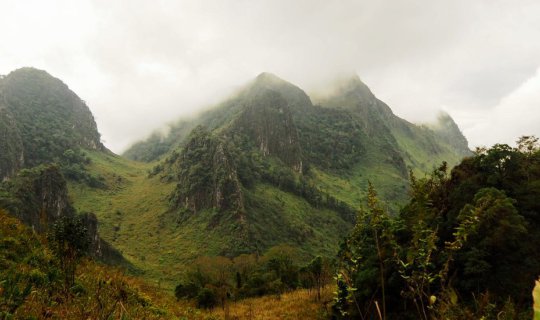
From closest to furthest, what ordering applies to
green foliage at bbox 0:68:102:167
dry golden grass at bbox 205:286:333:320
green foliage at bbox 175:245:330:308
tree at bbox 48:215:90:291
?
tree at bbox 48:215:90:291, dry golden grass at bbox 205:286:333:320, green foliage at bbox 175:245:330:308, green foliage at bbox 0:68:102:167

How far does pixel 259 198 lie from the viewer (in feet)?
466

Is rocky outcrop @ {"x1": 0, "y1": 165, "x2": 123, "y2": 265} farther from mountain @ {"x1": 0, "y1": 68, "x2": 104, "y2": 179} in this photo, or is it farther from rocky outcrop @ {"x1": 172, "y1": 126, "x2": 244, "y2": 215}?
rocky outcrop @ {"x1": 172, "y1": 126, "x2": 244, "y2": 215}

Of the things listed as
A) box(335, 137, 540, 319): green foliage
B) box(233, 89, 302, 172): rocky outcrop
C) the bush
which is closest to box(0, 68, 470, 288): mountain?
box(233, 89, 302, 172): rocky outcrop

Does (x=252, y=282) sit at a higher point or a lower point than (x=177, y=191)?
lower

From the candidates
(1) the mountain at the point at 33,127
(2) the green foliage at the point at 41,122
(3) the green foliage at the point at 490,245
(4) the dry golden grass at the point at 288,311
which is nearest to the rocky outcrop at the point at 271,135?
(2) the green foliage at the point at 41,122

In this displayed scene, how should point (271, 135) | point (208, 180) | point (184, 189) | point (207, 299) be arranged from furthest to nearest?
point (271, 135), point (208, 180), point (184, 189), point (207, 299)

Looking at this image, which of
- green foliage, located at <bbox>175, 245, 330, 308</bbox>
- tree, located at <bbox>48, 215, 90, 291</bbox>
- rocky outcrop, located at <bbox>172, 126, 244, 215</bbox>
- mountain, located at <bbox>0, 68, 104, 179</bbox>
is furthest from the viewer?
rocky outcrop, located at <bbox>172, 126, 244, 215</bbox>

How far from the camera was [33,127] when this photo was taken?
156875 millimetres

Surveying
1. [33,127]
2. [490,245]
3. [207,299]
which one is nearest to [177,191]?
[33,127]

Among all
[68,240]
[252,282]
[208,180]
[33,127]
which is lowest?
[252,282]

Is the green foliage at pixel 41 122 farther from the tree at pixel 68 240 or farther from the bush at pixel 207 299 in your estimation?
the tree at pixel 68 240

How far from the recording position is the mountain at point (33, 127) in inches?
5027

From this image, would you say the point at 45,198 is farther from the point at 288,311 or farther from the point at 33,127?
the point at 288,311

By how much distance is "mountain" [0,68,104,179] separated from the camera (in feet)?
419
